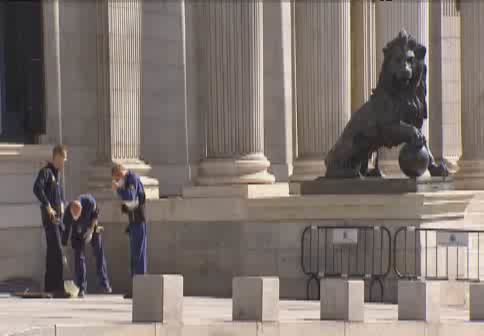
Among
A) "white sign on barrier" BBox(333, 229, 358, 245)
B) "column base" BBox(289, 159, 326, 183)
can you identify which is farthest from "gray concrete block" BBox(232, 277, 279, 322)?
"column base" BBox(289, 159, 326, 183)

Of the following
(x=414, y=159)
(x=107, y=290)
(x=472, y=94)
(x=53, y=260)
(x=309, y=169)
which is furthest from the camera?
(x=472, y=94)

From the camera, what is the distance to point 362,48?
46.8 meters

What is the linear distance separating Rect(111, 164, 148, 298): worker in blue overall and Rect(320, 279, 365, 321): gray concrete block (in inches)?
260

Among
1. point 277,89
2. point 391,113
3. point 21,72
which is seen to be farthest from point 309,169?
point 21,72

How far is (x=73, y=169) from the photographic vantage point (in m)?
37.2

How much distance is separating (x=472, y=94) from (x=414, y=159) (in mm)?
14316

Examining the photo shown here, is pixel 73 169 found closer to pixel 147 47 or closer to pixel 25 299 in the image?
pixel 147 47

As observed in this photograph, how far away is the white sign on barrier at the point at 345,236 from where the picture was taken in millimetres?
33344

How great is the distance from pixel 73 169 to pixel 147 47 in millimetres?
3892

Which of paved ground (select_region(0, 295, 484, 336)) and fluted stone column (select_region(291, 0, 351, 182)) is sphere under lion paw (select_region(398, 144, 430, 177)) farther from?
fluted stone column (select_region(291, 0, 351, 182))

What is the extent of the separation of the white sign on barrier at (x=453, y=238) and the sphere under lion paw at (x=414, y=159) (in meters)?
1.35

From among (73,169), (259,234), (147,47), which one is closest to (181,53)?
(147,47)

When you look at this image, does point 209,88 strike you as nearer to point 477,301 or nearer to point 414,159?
point 414,159

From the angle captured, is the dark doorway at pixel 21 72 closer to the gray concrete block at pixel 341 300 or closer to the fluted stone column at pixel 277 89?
the fluted stone column at pixel 277 89
